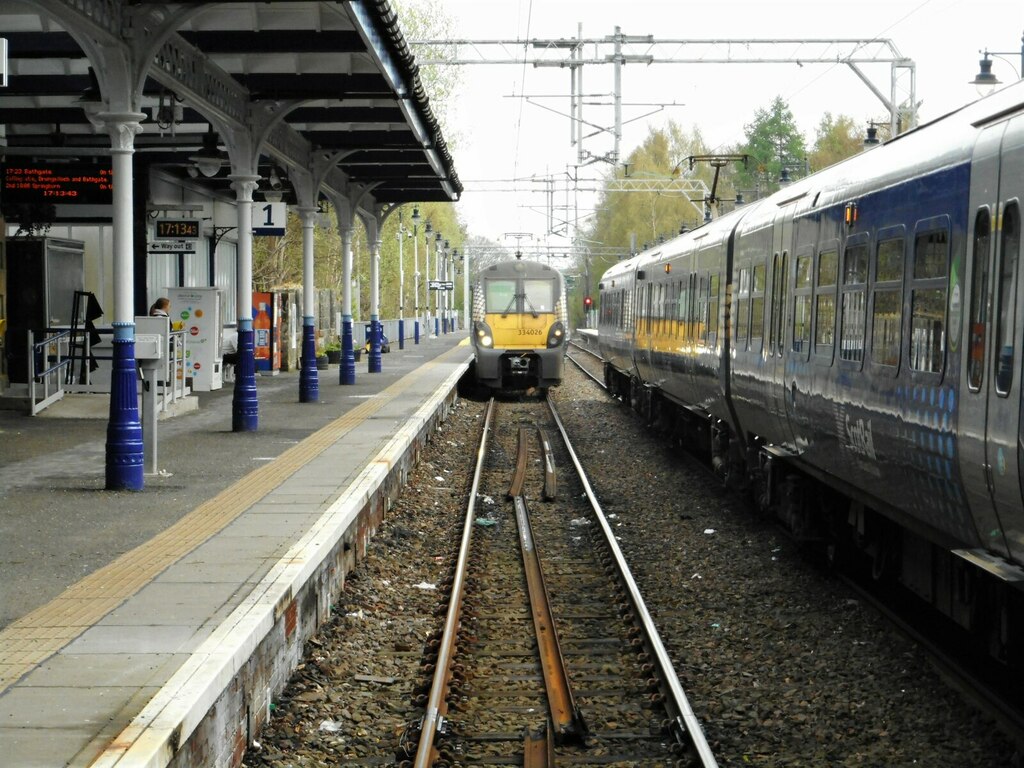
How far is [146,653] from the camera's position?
21.6ft

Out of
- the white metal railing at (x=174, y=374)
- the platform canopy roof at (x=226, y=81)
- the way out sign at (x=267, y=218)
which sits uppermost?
the platform canopy roof at (x=226, y=81)

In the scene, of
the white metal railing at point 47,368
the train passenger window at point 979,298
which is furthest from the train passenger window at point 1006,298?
the white metal railing at point 47,368

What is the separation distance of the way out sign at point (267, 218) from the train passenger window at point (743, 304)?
1268cm

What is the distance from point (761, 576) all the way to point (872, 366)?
10.2 ft

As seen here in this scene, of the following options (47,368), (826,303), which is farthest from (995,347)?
(47,368)

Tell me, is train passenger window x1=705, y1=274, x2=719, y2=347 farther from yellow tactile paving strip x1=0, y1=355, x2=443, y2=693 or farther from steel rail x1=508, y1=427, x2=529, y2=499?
yellow tactile paving strip x1=0, y1=355, x2=443, y2=693

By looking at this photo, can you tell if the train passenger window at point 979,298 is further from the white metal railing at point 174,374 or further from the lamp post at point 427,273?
the lamp post at point 427,273

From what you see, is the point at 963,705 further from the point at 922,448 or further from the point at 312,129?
the point at 312,129

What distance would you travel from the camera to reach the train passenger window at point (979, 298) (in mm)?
6309

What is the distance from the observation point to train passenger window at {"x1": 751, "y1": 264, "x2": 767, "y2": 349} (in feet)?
40.8

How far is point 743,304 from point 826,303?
3.66m

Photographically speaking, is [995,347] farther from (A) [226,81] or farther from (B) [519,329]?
(B) [519,329]

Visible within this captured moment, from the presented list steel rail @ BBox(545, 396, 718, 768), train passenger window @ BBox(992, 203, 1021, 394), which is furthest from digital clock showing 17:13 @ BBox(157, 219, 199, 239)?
train passenger window @ BBox(992, 203, 1021, 394)

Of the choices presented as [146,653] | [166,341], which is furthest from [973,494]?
[166,341]
